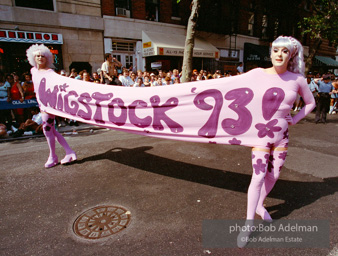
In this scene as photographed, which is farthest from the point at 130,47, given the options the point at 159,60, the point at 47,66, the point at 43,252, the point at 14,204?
the point at 43,252

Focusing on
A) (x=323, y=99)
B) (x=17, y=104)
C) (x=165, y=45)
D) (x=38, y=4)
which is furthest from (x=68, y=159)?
(x=165, y=45)

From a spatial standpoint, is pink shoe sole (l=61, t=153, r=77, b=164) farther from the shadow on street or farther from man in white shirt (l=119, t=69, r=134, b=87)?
man in white shirt (l=119, t=69, r=134, b=87)

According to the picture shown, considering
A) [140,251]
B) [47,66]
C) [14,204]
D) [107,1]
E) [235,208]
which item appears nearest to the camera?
[140,251]

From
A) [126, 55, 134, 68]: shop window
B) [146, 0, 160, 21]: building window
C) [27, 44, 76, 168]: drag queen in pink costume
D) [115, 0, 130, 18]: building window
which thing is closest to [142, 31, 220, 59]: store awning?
[126, 55, 134, 68]: shop window

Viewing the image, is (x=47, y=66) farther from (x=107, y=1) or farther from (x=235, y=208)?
(x=107, y=1)

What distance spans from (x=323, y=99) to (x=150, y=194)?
10.5 metres

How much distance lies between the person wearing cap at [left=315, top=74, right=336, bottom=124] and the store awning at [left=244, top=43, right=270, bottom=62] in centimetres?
1161

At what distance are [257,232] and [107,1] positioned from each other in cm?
1568

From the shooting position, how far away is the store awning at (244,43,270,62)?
2159 cm

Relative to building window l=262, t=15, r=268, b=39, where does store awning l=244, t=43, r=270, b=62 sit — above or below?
below

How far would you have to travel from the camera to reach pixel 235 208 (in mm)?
3176

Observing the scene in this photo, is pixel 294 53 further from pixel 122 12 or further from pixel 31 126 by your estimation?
pixel 122 12

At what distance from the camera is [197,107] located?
10.0 feet

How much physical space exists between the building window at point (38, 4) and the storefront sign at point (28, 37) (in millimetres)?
1575
